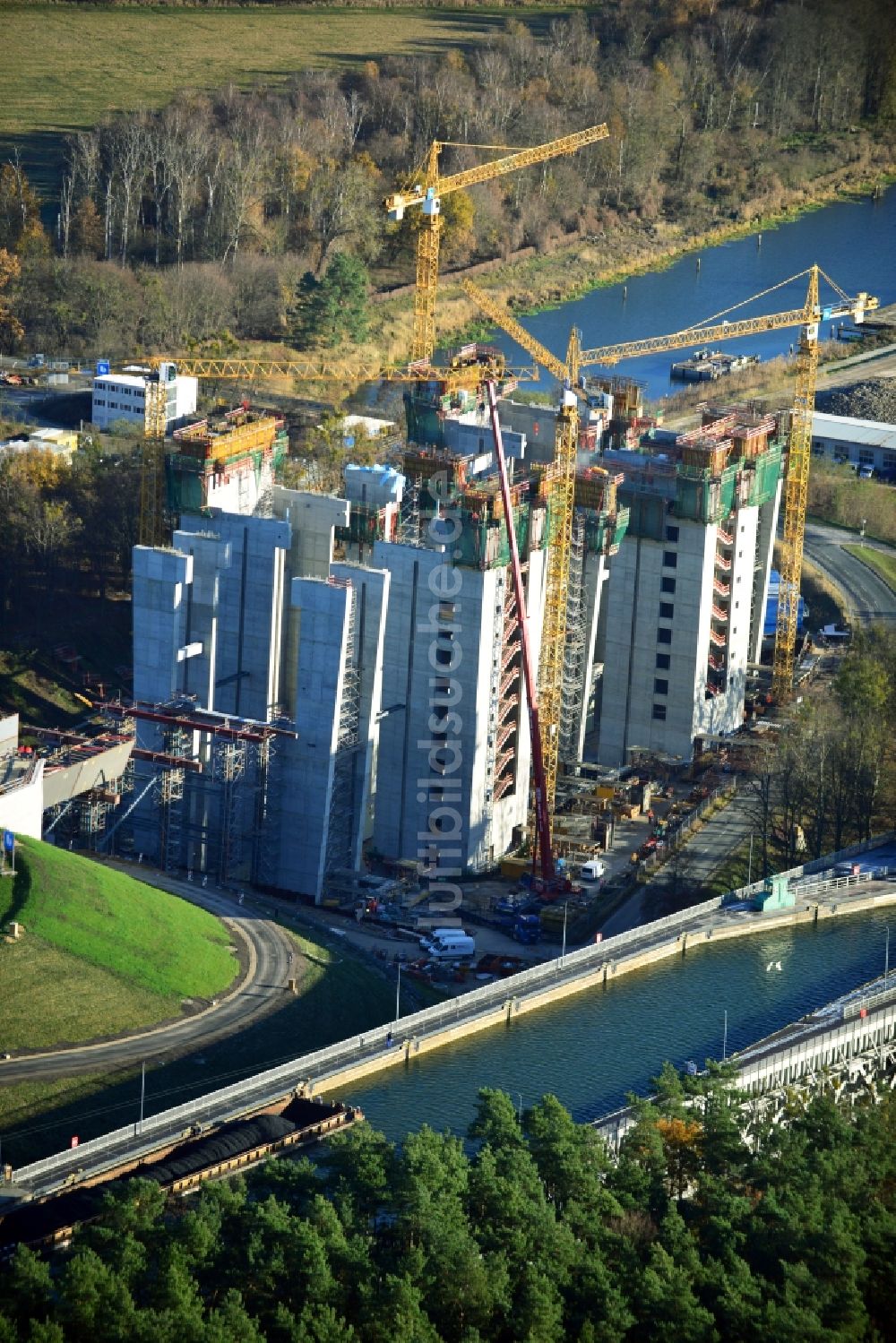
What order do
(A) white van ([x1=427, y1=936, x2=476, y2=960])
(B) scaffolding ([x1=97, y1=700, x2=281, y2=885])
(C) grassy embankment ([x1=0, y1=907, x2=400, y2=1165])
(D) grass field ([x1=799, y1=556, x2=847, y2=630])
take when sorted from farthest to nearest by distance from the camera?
(D) grass field ([x1=799, y1=556, x2=847, y2=630]), (B) scaffolding ([x1=97, y1=700, x2=281, y2=885]), (A) white van ([x1=427, y1=936, x2=476, y2=960]), (C) grassy embankment ([x1=0, y1=907, x2=400, y2=1165])

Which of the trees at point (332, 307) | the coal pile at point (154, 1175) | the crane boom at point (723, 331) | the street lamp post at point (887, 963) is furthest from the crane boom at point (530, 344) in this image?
the coal pile at point (154, 1175)

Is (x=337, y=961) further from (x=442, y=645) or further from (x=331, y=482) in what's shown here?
(x=331, y=482)

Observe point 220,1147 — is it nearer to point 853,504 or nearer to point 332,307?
point 853,504

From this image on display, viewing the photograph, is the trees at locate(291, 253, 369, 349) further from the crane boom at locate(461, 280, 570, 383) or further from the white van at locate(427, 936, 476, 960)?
the white van at locate(427, 936, 476, 960)

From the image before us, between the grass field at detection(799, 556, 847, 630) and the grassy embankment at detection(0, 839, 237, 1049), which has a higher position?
the grass field at detection(799, 556, 847, 630)

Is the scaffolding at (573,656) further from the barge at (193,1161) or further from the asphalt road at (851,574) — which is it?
the barge at (193,1161)

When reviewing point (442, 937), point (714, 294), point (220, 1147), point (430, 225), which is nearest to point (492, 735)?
point (442, 937)


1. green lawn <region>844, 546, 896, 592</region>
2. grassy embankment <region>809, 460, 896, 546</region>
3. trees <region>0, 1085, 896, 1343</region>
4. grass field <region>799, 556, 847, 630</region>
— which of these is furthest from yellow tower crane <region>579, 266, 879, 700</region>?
trees <region>0, 1085, 896, 1343</region>
